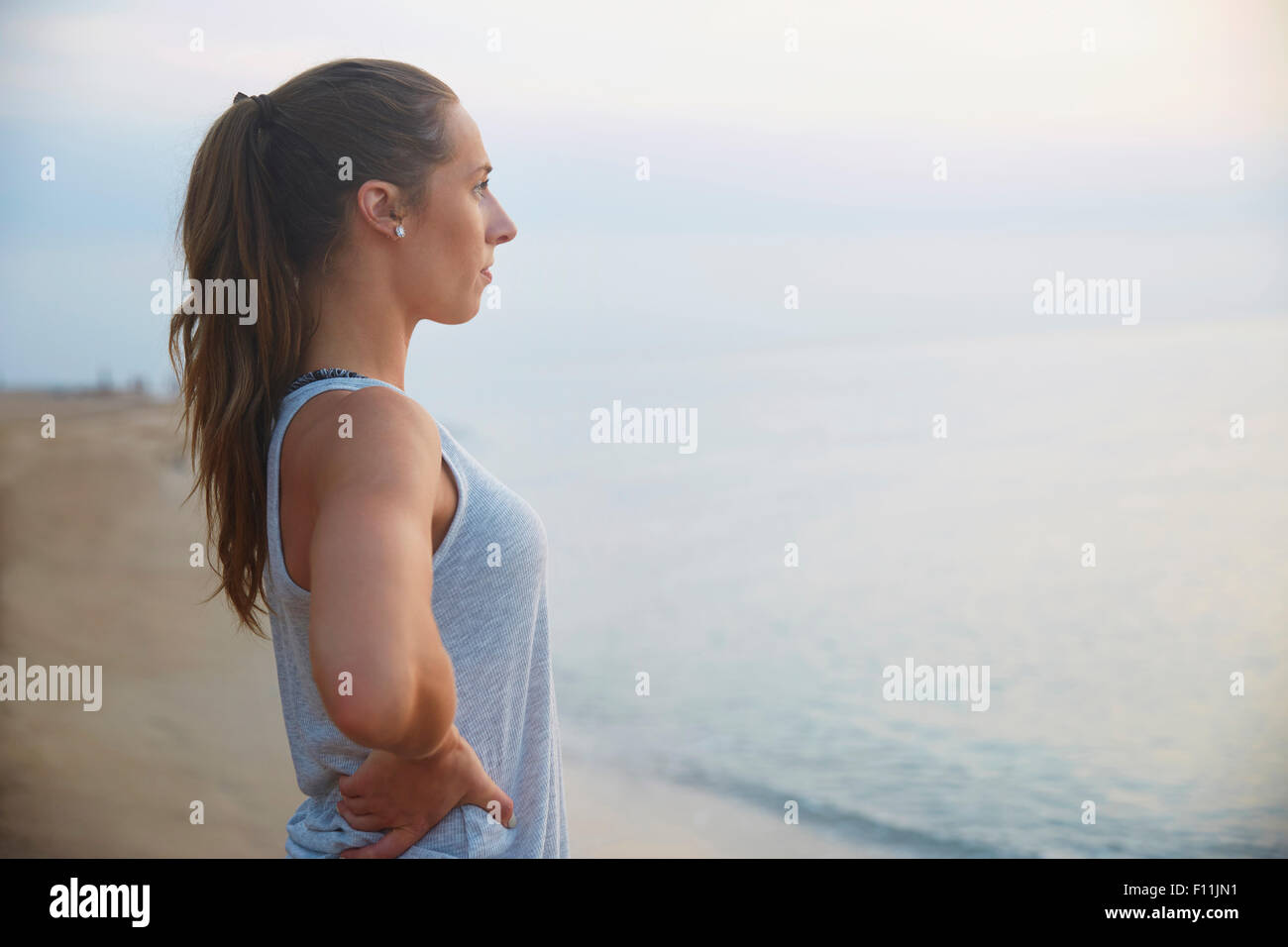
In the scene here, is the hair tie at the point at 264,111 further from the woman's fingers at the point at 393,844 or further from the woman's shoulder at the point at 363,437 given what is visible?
the woman's fingers at the point at 393,844

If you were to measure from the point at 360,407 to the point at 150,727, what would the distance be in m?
4.35

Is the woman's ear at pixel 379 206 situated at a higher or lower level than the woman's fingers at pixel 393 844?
higher

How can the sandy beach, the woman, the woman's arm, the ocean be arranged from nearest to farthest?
the woman's arm < the woman < the sandy beach < the ocean

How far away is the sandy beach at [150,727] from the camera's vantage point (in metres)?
3.87

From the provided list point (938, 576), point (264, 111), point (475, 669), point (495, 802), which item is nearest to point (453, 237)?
point (264, 111)

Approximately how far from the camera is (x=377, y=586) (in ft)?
2.29

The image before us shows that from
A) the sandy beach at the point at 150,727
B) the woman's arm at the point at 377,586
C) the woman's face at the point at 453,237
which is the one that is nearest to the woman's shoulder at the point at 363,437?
the woman's arm at the point at 377,586

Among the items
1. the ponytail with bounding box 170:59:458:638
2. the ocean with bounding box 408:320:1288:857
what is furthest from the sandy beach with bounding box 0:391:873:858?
Result: the ponytail with bounding box 170:59:458:638

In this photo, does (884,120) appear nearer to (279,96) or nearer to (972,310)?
(972,310)

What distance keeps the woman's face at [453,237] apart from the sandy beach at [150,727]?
2275 mm

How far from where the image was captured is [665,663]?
649 centimetres

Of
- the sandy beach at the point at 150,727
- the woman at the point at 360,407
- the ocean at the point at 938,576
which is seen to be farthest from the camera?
the ocean at the point at 938,576

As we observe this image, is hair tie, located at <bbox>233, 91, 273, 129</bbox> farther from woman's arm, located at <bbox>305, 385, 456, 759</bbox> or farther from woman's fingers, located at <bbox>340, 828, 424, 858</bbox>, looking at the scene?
woman's fingers, located at <bbox>340, 828, 424, 858</bbox>

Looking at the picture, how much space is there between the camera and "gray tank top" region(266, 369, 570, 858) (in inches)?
34.3
